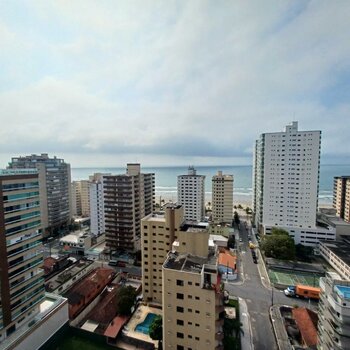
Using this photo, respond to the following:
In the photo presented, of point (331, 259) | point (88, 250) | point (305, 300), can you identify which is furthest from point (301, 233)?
point (88, 250)

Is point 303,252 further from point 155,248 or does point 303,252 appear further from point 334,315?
point 155,248

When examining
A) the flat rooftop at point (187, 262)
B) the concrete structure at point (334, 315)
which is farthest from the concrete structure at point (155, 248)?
the concrete structure at point (334, 315)

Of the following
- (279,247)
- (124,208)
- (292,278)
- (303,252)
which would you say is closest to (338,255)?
(303,252)

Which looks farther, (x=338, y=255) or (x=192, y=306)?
(x=338, y=255)

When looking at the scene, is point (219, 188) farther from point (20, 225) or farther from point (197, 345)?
point (20, 225)

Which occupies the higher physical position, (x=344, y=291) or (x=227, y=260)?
(x=344, y=291)

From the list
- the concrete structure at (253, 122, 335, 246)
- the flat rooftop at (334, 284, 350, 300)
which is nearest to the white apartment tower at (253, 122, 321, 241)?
the concrete structure at (253, 122, 335, 246)

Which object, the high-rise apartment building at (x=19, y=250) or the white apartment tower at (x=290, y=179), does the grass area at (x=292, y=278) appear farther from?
Answer: the high-rise apartment building at (x=19, y=250)
